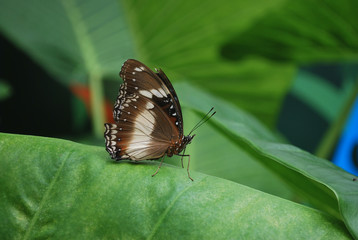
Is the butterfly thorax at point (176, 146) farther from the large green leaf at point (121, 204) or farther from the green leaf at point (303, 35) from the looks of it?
the green leaf at point (303, 35)

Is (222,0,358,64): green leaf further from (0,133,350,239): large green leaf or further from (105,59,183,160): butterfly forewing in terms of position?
(0,133,350,239): large green leaf

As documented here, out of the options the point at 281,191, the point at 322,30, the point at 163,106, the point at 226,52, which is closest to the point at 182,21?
the point at 226,52

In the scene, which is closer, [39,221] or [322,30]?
[39,221]

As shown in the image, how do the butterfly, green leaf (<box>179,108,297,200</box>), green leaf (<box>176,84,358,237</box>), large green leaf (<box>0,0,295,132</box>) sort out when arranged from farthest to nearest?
large green leaf (<box>0,0,295,132</box>) < green leaf (<box>179,108,297,200</box>) < the butterfly < green leaf (<box>176,84,358,237</box>)

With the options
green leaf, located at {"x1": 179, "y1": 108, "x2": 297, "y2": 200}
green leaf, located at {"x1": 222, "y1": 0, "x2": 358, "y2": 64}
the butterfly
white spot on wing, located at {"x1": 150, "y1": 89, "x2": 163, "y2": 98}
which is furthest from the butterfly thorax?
green leaf, located at {"x1": 222, "y1": 0, "x2": 358, "y2": 64}

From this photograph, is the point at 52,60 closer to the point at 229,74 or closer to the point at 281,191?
the point at 229,74

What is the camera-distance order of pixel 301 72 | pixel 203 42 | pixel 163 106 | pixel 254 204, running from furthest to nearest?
pixel 301 72, pixel 203 42, pixel 163 106, pixel 254 204

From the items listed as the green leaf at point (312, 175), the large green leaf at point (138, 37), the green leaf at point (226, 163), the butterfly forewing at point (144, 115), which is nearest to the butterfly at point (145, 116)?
the butterfly forewing at point (144, 115)

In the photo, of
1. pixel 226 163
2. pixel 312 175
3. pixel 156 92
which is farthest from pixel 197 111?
pixel 226 163
